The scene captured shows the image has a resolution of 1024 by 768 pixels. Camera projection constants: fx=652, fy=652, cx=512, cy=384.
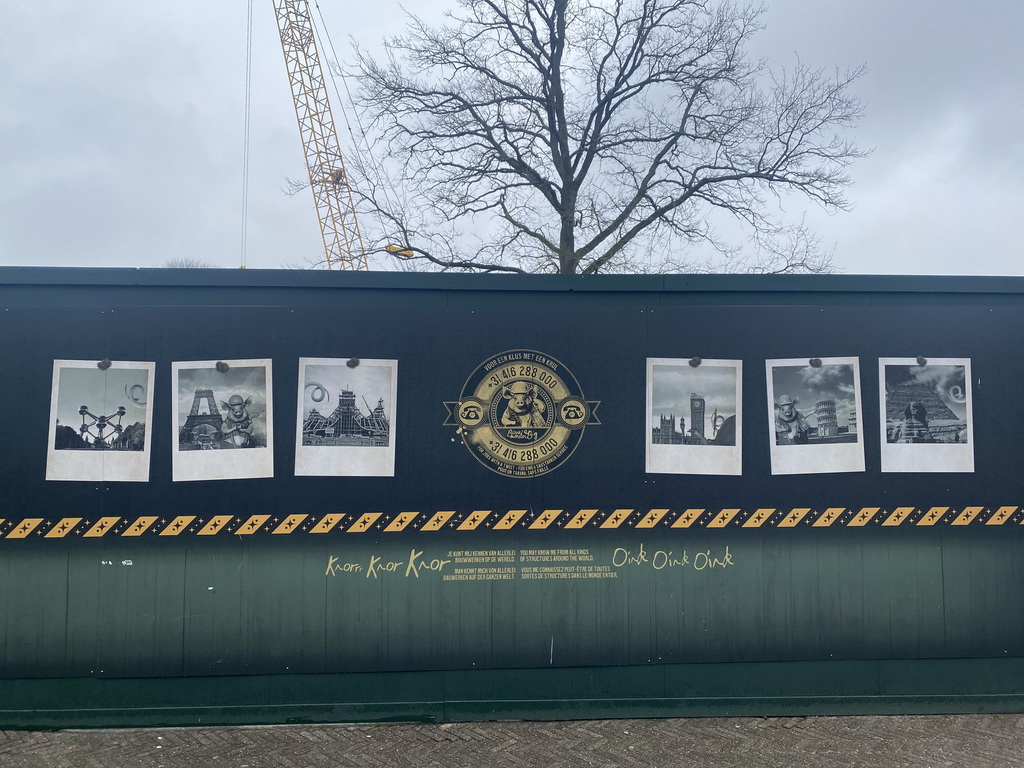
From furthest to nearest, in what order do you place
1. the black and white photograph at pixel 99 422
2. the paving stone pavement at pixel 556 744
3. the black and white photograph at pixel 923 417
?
the black and white photograph at pixel 923 417, the black and white photograph at pixel 99 422, the paving stone pavement at pixel 556 744

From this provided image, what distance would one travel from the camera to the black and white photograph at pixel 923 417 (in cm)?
443

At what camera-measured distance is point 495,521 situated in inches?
169

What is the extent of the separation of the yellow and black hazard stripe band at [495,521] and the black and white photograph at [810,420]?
0.32 metres

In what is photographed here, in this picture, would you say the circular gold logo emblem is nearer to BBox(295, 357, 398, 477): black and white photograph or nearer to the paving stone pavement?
BBox(295, 357, 398, 477): black and white photograph

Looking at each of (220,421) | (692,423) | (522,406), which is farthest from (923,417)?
(220,421)

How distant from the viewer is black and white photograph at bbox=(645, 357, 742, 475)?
4.36 meters

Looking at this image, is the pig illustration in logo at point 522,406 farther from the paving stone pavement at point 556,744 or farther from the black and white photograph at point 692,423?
the paving stone pavement at point 556,744

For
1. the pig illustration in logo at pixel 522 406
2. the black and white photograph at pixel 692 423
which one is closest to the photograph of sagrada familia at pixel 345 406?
the pig illustration in logo at pixel 522 406

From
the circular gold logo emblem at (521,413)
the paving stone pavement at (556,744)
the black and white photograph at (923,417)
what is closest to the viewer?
the paving stone pavement at (556,744)

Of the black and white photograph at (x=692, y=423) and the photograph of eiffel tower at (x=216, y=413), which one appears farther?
the black and white photograph at (x=692, y=423)

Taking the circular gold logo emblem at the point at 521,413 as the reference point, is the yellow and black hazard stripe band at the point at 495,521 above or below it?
below

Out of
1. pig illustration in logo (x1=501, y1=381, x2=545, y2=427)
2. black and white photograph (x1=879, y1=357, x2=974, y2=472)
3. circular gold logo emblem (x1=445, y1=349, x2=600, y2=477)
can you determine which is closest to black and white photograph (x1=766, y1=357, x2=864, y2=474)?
black and white photograph (x1=879, y1=357, x2=974, y2=472)

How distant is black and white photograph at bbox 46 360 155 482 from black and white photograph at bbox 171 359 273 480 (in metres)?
0.21

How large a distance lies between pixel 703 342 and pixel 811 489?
1226mm
